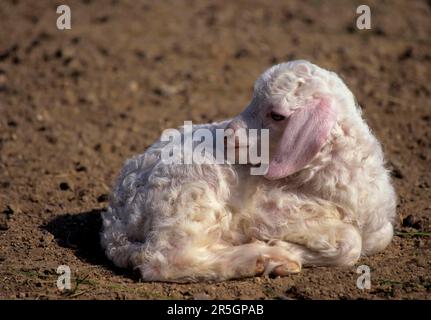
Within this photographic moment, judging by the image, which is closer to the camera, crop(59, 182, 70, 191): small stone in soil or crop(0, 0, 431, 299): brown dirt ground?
crop(0, 0, 431, 299): brown dirt ground

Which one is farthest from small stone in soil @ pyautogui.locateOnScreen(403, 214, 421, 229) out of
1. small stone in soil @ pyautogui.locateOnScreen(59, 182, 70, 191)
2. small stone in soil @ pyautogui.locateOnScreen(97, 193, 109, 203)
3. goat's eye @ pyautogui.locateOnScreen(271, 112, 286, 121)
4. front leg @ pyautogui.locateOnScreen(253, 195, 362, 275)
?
small stone in soil @ pyautogui.locateOnScreen(59, 182, 70, 191)

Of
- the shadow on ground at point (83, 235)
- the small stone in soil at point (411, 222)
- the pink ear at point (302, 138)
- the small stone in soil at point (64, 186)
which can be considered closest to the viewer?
the pink ear at point (302, 138)

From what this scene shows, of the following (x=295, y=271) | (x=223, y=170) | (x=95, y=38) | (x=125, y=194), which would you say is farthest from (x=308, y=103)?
(x=95, y=38)

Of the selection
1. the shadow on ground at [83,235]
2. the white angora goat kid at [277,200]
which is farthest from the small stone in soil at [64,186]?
the white angora goat kid at [277,200]

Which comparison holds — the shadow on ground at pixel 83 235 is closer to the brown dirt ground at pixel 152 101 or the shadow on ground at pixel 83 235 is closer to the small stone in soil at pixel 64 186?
the brown dirt ground at pixel 152 101

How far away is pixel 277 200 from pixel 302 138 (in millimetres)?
470

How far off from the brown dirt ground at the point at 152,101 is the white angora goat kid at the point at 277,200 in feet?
0.49

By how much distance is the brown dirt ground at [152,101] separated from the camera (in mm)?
5230

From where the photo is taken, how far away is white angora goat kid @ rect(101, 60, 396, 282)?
5.09 meters

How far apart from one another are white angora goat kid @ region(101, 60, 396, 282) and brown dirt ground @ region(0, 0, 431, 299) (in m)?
0.15

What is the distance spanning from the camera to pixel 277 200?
5.25 m

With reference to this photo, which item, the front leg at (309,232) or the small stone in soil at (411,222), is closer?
the front leg at (309,232)

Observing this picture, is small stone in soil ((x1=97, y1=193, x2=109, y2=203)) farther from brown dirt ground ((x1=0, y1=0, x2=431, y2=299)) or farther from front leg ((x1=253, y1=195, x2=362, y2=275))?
front leg ((x1=253, y1=195, x2=362, y2=275))

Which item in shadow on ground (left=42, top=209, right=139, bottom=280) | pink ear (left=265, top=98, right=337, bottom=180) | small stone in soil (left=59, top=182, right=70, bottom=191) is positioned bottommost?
shadow on ground (left=42, top=209, right=139, bottom=280)
